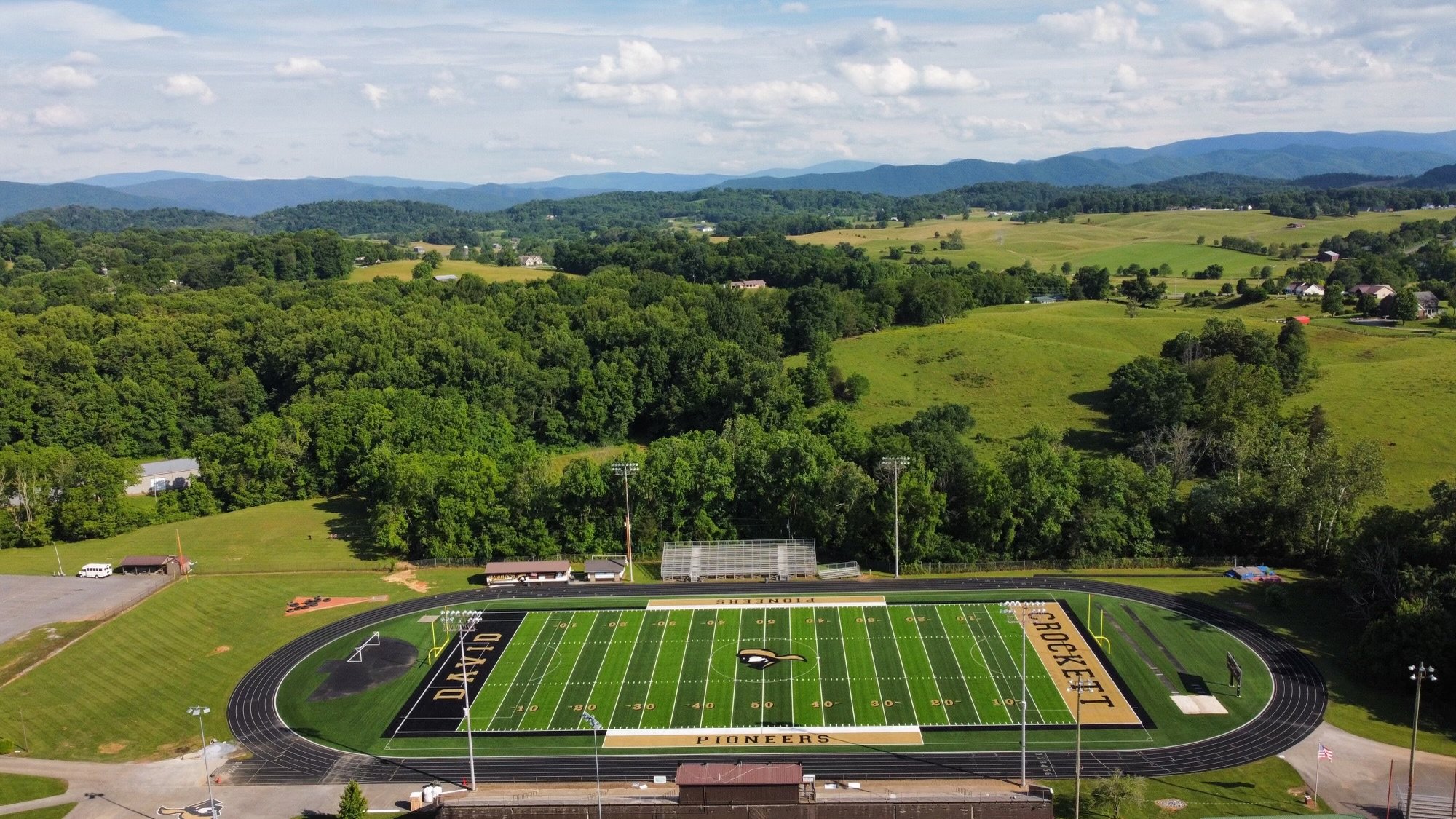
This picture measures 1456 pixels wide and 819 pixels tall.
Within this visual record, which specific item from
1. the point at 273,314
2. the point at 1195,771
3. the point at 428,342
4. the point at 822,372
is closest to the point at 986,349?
the point at 822,372

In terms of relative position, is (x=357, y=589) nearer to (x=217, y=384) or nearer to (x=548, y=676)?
(x=548, y=676)

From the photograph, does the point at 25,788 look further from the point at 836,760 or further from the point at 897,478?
the point at 897,478

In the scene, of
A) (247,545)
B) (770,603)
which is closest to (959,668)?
(770,603)

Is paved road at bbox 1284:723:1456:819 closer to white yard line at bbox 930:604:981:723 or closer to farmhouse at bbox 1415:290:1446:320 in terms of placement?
white yard line at bbox 930:604:981:723

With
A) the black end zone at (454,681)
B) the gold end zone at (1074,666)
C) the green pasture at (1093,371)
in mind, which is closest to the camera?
the gold end zone at (1074,666)

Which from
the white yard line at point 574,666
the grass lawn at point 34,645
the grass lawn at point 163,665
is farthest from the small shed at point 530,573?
the grass lawn at point 34,645

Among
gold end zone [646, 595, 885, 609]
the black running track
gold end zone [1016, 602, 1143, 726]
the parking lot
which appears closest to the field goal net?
gold end zone [646, 595, 885, 609]

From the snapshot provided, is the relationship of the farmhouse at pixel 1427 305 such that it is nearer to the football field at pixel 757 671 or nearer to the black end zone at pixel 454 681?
the football field at pixel 757 671
